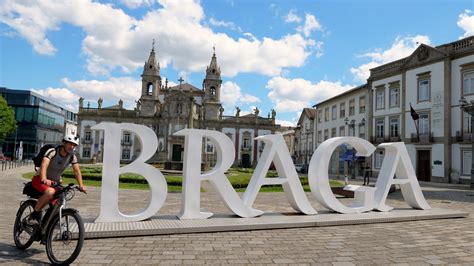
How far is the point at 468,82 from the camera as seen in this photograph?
27734 mm

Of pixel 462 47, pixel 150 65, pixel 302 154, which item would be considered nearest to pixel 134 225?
pixel 462 47

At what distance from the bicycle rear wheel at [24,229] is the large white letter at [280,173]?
4.59 meters

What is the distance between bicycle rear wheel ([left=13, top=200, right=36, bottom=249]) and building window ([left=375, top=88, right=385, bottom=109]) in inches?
1398

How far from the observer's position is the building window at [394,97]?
3409 cm

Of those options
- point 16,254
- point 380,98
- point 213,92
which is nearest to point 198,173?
point 16,254

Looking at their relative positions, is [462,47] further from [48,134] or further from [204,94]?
[48,134]

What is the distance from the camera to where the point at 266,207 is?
11.3 meters

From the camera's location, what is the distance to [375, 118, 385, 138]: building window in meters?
36.1

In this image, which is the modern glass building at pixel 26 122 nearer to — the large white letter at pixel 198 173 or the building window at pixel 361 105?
the building window at pixel 361 105

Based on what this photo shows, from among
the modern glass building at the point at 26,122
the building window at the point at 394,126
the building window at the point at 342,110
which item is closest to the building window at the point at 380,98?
the building window at the point at 394,126

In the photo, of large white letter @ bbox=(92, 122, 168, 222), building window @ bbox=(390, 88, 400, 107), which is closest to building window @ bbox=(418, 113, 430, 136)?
building window @ bbox=(390, 88, 400, 107)

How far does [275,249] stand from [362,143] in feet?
15.3

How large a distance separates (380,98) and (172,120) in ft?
117

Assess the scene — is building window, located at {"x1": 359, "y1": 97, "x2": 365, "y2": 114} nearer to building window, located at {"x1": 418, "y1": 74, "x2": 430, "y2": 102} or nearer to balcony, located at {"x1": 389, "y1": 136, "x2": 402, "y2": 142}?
balcony, located at {"x1": 389, "y1": 136, "x2": 402, "y2": 142}
